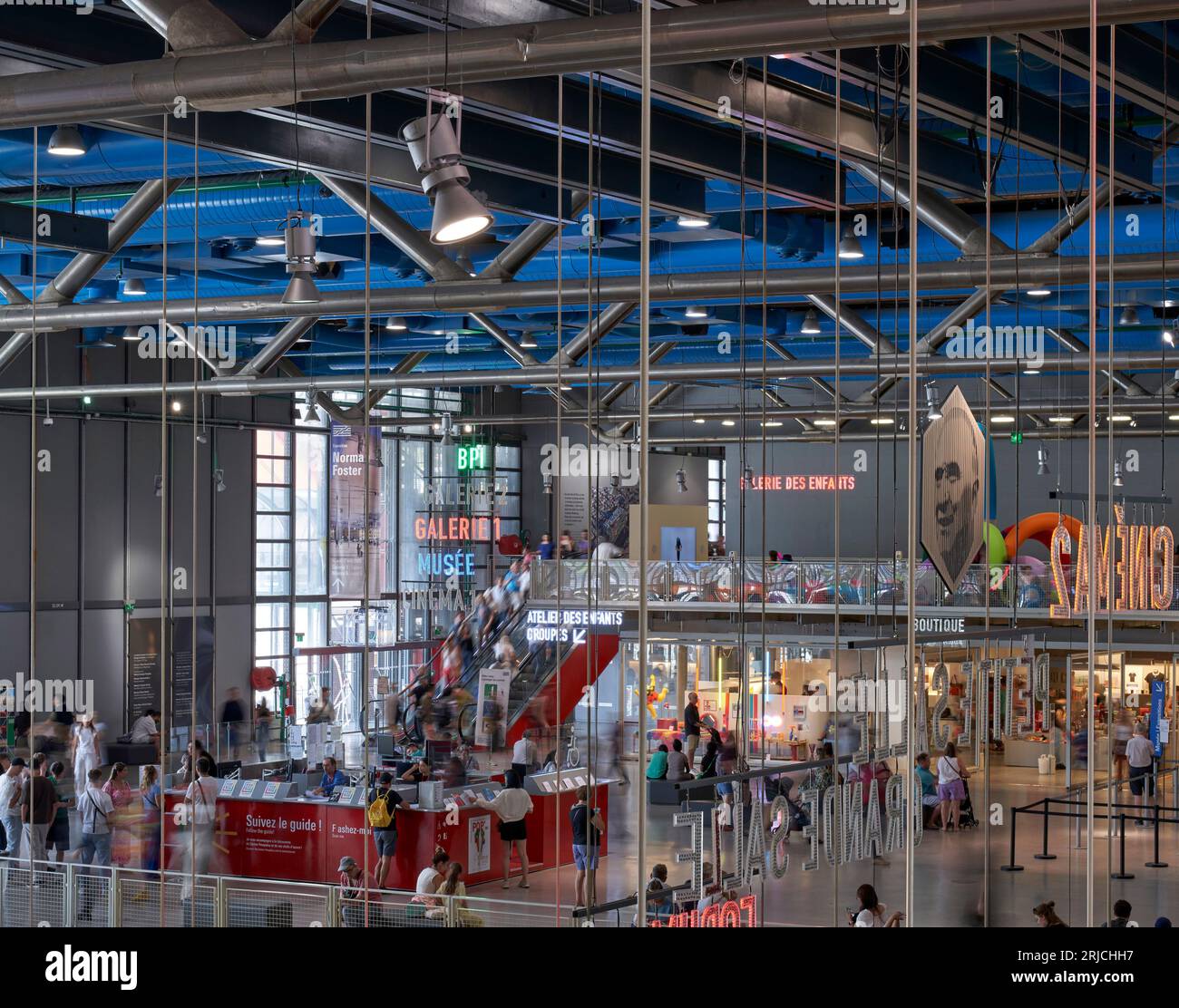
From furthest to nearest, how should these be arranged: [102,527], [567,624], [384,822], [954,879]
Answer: [102,527]
[567,624]
[954,879]
[384,822]

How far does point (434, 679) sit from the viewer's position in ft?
77.4

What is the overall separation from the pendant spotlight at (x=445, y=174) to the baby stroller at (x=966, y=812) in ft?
46.7

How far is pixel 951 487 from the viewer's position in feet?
17.5

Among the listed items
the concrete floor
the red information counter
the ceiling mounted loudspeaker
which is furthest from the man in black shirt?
the ceiling mounted loudspeaker

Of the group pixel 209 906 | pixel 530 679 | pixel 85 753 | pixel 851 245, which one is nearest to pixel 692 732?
pixel 530 679

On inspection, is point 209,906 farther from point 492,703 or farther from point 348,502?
point 348,502

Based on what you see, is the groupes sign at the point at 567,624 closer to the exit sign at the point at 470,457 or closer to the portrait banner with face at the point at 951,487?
the exit sign at the point at 470,457

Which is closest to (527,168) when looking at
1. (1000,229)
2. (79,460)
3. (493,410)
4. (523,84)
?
(523,84)

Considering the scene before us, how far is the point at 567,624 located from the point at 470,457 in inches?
179

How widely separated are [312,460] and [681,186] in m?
18.3

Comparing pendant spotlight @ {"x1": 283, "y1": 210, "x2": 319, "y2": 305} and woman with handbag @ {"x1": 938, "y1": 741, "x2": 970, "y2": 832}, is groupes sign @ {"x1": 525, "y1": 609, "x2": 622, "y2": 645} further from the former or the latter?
pendant spotlight @ {"x1": 283, "y1": 210, "x2": 319, "y2": 305}

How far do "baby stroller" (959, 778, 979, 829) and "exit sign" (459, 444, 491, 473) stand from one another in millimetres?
11313

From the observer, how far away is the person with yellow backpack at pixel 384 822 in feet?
45.3
